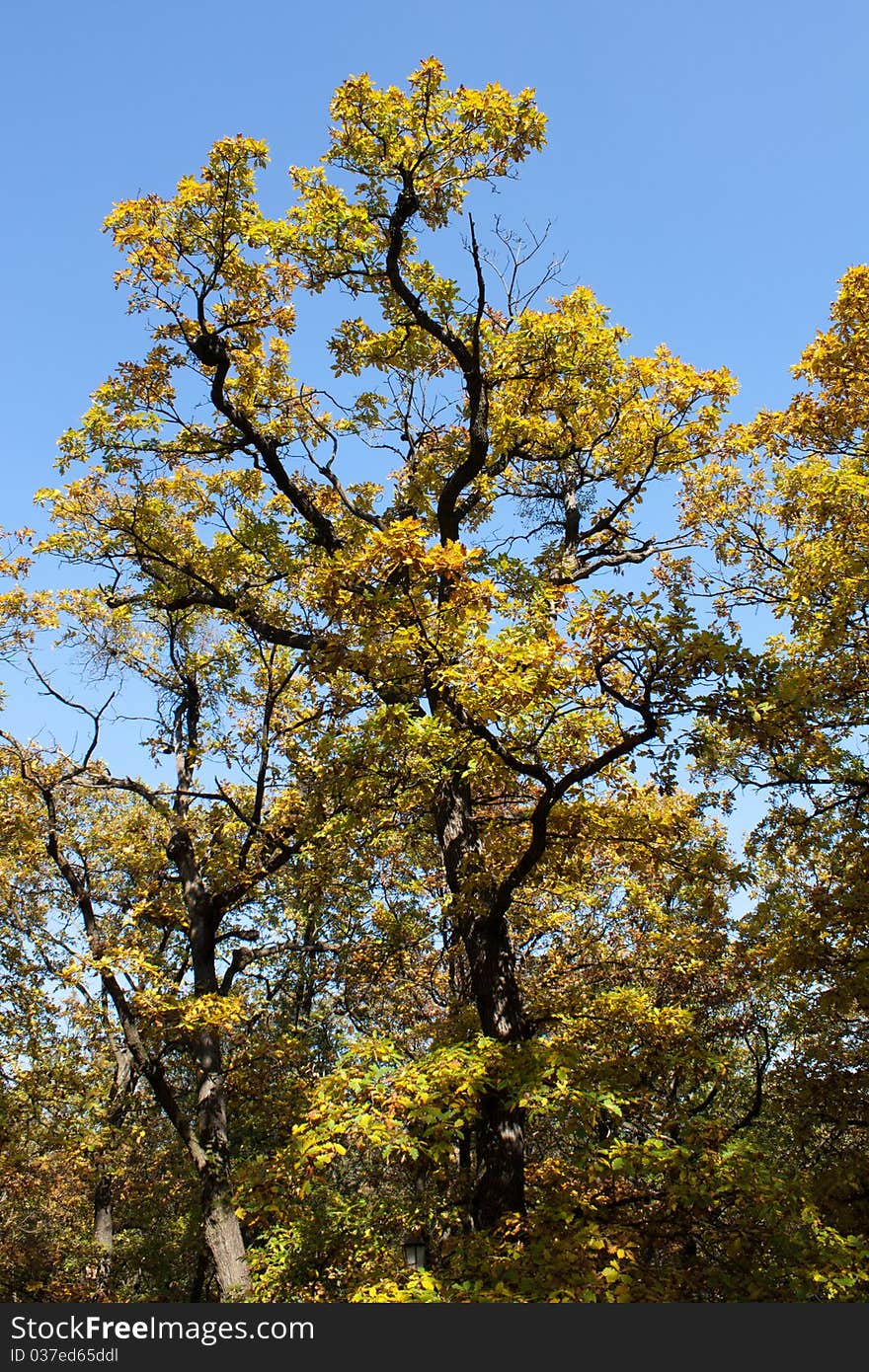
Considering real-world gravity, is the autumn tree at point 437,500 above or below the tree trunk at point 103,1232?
above

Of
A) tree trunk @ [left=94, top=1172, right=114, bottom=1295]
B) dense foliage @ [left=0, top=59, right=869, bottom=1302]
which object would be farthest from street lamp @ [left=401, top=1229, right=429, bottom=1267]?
tree trunk @ [left=94, top=1172, right=114, bottom=1295]

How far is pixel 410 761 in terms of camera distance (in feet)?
25.1

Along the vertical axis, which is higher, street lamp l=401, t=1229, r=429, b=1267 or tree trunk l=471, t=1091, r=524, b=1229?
tree trunk l=471, t=1091, r=524, b=1229

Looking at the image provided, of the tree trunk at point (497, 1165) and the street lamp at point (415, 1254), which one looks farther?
the tree trunk at point (497, 1165)

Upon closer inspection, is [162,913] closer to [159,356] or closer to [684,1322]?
[159,356]

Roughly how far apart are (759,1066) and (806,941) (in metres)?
3.86

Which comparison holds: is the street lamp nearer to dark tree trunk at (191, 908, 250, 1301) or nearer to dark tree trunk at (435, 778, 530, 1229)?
dark tree trunk at (435, 778, 530, 1229)

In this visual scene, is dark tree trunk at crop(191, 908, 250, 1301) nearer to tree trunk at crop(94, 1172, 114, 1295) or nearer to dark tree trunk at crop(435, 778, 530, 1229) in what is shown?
dark tree trunk at crop(435, 778, 530, 1229)

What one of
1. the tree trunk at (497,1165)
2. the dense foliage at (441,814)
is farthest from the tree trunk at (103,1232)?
the tree trunk at (497,1165)

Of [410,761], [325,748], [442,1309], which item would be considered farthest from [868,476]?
[442,1309]

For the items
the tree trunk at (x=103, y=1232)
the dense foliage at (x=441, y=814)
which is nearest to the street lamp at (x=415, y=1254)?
the dense foliage at (x=441, y=814)

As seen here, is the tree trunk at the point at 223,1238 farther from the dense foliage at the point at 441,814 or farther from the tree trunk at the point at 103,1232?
the tree trunk at the point at 103,1232

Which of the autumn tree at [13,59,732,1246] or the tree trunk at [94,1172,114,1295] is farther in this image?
the tree trunk at [94,1172,114,1295]

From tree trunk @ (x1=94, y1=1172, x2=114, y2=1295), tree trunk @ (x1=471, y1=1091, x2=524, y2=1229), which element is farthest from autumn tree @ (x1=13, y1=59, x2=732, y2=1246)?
tree trunk @ (x1=94, y1=1172, x2=114, y2=1295)
